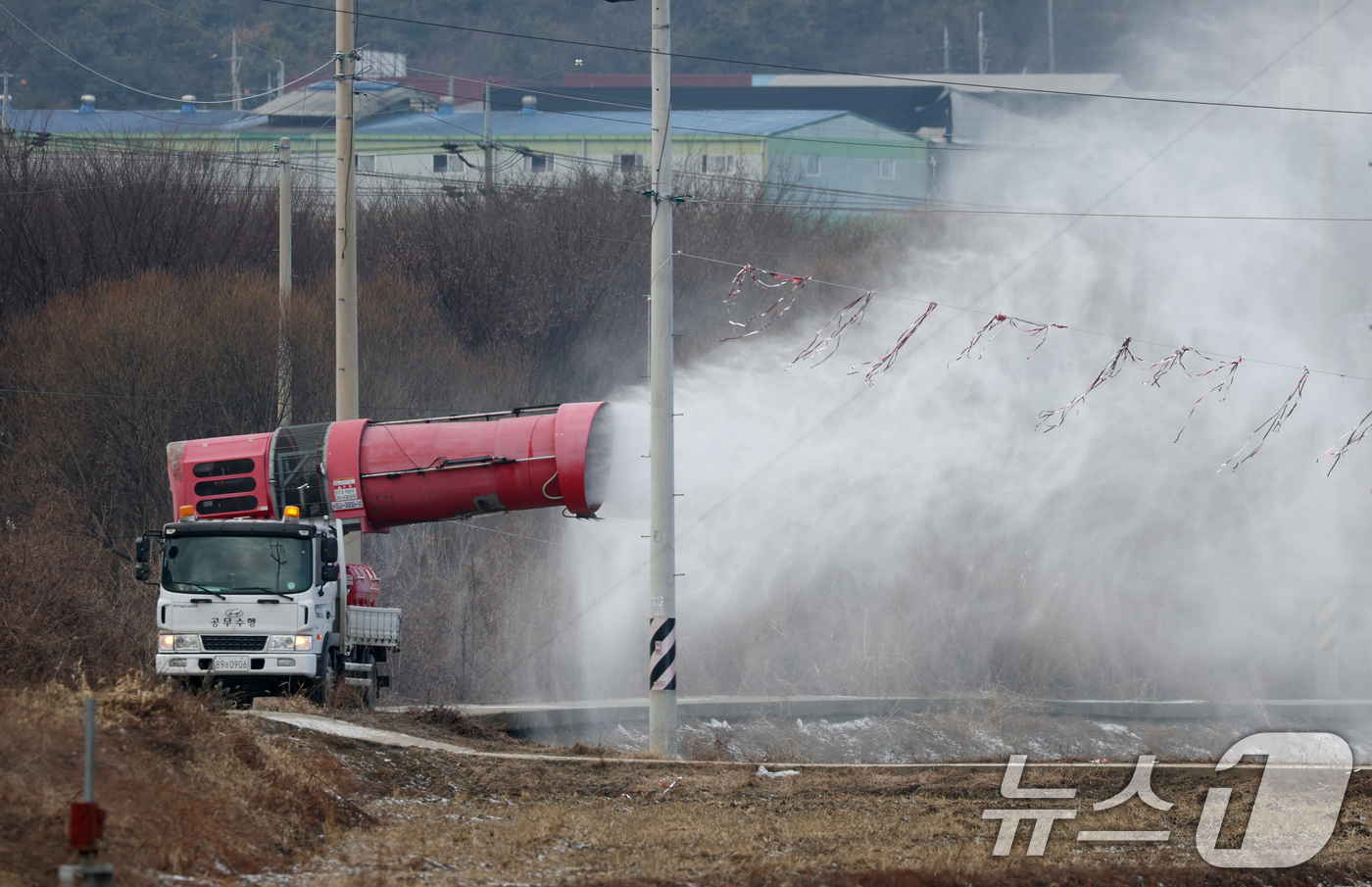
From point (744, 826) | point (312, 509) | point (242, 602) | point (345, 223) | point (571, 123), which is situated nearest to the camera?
point (744, 826)

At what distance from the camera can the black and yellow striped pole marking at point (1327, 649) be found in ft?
88.4

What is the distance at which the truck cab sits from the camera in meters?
16.2

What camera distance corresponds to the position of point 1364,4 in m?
27.5

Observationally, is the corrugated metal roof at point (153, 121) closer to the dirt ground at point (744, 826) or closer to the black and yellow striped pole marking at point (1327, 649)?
the black and yellow striped pole marking at point (1327, 649)

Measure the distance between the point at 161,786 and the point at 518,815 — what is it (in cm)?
330

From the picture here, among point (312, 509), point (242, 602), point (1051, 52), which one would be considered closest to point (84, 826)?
point (242, 602)

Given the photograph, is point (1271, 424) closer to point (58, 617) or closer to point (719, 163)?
point (58, 617)

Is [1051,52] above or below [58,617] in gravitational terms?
above

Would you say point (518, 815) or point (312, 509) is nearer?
point (518, 815)

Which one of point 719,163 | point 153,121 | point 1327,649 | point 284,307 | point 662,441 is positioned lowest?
point 1327,649

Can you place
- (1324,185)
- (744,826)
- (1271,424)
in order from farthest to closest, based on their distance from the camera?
(1271,424)
(1324,185)
(744,826)

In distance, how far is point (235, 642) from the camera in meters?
16.3

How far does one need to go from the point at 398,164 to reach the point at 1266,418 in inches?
2262

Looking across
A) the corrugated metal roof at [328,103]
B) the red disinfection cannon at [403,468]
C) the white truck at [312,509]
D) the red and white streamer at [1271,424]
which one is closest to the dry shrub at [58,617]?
the white truck at [312,509]
